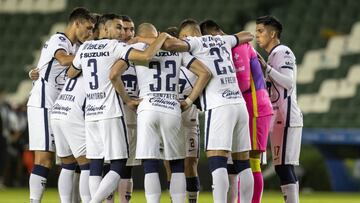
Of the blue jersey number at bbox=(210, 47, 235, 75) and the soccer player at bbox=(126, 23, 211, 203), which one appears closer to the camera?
the soccer player at bbox=(126, 23, 211, 203)

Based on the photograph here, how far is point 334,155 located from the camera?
63.1ft

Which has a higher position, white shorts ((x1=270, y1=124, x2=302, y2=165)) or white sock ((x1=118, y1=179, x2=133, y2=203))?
white shorts ((x1=270, y1=124, x2=302, y2=165))

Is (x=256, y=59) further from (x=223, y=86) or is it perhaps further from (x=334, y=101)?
(x=334, y=101)

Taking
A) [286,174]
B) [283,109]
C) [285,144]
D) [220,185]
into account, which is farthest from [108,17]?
[286,174]

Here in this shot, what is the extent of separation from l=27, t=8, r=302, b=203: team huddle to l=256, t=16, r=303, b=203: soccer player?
0.01m

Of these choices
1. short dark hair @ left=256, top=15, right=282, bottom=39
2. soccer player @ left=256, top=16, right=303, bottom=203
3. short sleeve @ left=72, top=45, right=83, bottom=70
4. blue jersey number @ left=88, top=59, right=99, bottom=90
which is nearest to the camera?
blue jersey number @ left=88, top=59, right=99, bottom=90

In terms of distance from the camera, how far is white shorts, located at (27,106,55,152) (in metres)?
11.8

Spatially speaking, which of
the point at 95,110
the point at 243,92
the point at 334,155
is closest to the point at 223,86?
the point at 243,92

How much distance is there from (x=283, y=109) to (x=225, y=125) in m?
1.39

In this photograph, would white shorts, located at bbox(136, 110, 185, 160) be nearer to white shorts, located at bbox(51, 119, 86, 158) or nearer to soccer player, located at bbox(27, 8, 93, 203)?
white shorts, located at bbox(51, 119, 86, 158)

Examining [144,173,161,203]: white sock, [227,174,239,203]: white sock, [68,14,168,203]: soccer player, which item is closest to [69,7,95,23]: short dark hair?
[68,14,168,203]: soccer player

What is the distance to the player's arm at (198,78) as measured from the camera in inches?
424

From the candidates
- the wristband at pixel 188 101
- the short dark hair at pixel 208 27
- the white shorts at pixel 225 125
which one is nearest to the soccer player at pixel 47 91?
the short dark hair at pixel 208 27

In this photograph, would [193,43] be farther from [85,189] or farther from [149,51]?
[85,189]
